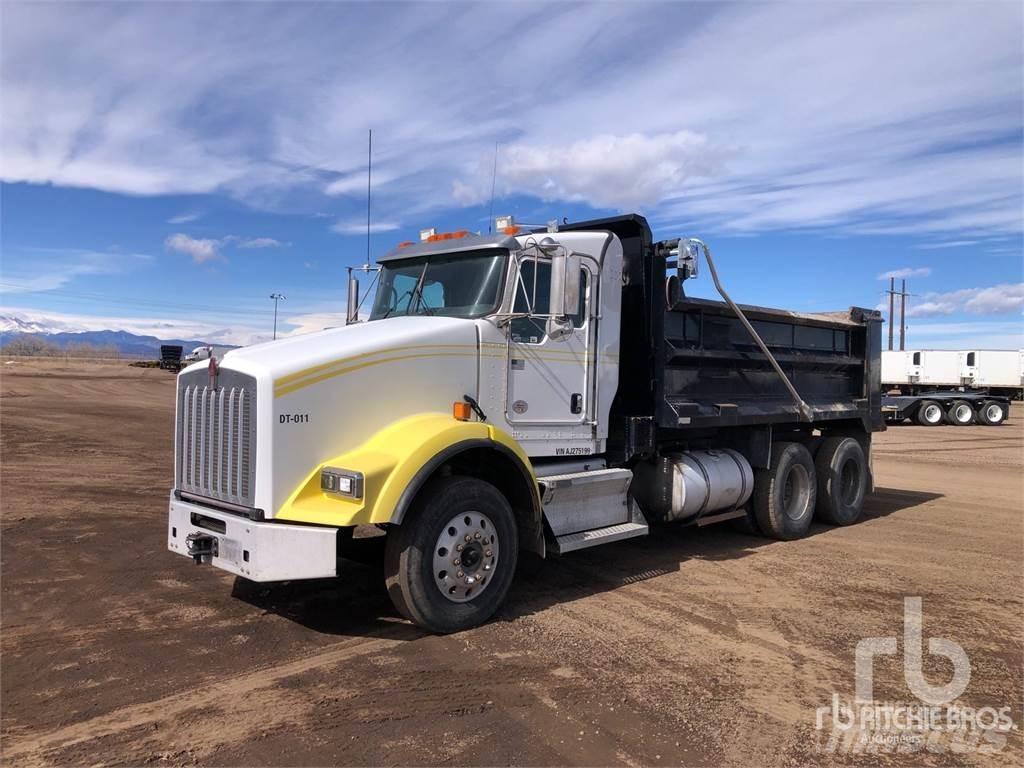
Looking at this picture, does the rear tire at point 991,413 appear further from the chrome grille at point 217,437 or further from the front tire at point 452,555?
the chrome grille at point 217,437

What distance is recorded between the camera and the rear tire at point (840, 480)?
9461mm

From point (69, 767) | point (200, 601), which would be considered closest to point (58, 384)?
point (200, 601)

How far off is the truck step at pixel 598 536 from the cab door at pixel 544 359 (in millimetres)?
943

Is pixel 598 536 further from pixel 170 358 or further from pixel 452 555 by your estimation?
pixel 170 358

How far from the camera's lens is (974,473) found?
50.5ft

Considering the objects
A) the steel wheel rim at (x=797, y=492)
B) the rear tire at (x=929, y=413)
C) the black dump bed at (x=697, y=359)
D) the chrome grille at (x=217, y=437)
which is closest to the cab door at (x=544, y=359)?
the black dump bed at (x=697, y=359)

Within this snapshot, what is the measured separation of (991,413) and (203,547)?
33760mm

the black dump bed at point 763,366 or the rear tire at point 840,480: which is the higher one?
the black dump bed at point 763,366

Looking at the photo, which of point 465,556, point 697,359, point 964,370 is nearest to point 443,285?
point 465,556

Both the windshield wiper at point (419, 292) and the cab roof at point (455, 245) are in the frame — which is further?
the windshield wiper at point (419, 292)

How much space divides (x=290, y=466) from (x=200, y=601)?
1.76 meters

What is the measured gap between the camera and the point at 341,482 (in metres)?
4.59

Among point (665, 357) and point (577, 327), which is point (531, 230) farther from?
point (665, 357)

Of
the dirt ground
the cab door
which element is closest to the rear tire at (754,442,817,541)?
the dirt ground
